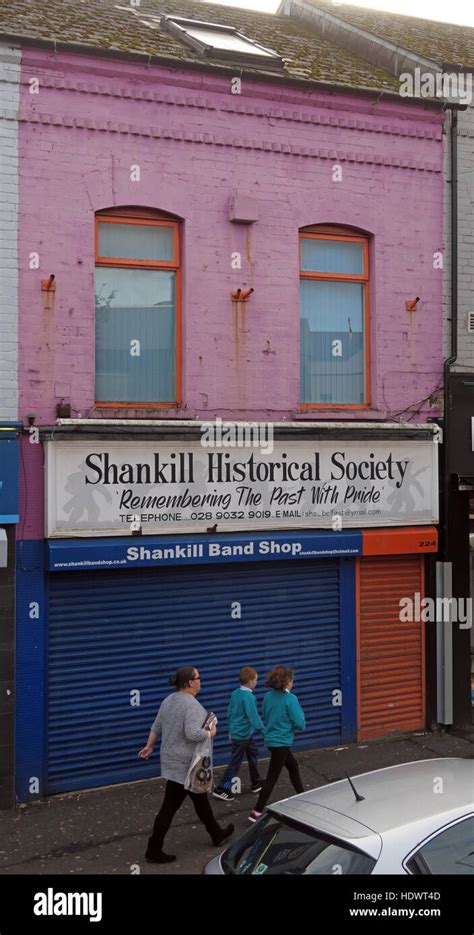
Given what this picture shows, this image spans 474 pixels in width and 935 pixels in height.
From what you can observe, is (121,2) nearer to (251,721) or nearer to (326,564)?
(326,564)

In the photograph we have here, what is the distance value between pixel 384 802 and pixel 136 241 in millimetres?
7054

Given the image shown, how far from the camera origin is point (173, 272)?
34.1 ft

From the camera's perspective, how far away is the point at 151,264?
33.5ft

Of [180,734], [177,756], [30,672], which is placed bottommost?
[177,756]

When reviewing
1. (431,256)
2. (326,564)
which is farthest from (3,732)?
(431,256)

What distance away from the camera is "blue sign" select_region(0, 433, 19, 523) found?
912 centimetres

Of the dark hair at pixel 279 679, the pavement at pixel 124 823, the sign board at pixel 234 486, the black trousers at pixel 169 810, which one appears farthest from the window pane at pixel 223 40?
the pavement at pixel 124 823

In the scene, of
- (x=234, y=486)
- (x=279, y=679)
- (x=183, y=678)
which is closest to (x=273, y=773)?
(x=279, y=679)

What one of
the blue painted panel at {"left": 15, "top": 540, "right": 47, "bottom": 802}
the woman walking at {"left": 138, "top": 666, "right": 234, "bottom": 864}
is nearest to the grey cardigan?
the woman walking at {"left": 138, "top": 666, "right": 234, "bottom": 864}

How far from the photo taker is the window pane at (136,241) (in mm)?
10039

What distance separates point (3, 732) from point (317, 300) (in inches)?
248

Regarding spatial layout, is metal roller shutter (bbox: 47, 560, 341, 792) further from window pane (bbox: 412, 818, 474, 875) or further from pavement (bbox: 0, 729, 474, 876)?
window pane (bbox: 412, 818, 474, 875)

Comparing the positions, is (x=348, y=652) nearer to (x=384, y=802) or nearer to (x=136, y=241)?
(x=136, y=241)

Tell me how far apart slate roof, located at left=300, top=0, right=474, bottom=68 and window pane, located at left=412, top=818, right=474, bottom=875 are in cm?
1142
